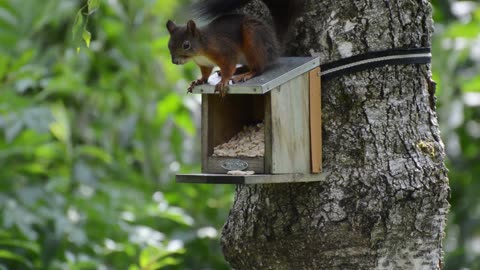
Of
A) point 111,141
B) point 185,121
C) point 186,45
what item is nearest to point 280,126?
point 186,45

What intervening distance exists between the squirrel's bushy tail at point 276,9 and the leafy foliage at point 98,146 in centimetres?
135

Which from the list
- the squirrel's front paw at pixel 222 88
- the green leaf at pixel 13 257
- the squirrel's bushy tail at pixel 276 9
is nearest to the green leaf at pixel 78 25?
the squirrel's front paw at pixel 222 88

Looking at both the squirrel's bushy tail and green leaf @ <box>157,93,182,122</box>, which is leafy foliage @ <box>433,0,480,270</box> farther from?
the squirrel's bushy tail

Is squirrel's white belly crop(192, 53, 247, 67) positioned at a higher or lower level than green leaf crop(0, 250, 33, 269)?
higher

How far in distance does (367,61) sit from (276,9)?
363 millimetres

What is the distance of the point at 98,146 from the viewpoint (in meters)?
5.47

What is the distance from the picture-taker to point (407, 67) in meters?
2.65

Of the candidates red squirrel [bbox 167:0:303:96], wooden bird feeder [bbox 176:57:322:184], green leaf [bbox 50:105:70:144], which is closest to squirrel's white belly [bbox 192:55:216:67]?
red squirrel [bbox 167:0:303:96]

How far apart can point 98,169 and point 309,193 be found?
282 centimetres

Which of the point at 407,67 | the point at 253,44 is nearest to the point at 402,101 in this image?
the point at 407,67

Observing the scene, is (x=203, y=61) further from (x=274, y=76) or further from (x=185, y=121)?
(x=185, y=121)

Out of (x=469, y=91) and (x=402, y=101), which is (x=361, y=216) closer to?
(x=402, y=101)

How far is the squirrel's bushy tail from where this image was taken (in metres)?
2.71

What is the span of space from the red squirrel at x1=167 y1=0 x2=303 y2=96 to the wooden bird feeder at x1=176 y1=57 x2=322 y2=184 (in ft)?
0.19
